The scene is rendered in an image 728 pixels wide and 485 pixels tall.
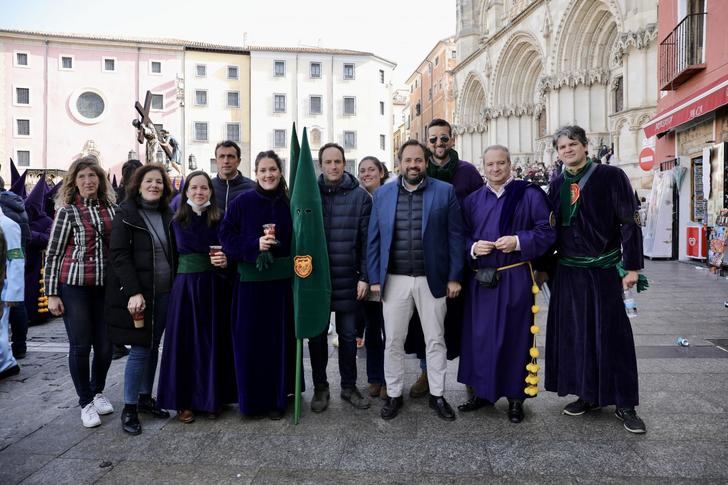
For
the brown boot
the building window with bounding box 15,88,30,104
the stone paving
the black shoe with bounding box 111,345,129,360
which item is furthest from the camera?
the building window with bounding box 15,88,30,104

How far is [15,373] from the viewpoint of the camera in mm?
5273

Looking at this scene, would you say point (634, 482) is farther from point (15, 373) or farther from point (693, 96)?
point (693, 96)

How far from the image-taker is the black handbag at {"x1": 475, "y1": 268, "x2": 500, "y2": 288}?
152 inches

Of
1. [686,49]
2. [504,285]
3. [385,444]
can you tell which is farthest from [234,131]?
[385,444]

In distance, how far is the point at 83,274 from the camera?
3947mm

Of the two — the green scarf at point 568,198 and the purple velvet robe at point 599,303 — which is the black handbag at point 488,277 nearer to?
the purple velvet robe at point 599,303

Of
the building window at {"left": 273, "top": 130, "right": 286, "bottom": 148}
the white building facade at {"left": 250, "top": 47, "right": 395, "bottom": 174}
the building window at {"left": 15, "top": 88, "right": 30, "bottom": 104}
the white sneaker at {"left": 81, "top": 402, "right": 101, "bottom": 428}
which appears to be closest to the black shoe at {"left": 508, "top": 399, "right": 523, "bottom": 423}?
the white sneaker at {"left": 81, "top": 402, "right": 101, "bottom": 428}

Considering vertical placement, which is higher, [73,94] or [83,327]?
[73,94]

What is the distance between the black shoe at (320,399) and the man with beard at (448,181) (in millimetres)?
724

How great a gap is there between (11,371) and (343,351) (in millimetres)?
3435

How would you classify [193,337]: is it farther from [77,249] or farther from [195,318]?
[77,249]

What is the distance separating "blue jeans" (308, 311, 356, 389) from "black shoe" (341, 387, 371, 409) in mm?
33

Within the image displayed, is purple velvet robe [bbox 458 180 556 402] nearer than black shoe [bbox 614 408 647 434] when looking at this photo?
No

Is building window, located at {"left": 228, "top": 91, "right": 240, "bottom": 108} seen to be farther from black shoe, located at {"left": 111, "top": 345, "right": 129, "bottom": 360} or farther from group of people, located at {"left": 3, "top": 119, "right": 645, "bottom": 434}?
group of people, located at {"left": 3, "top": 119, "right": 645, "bottom": 434}
